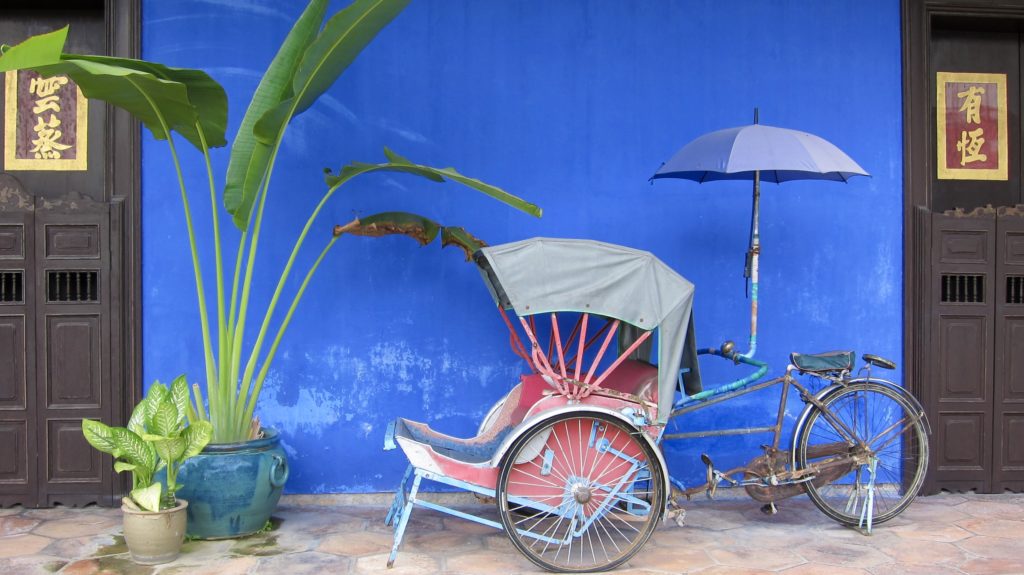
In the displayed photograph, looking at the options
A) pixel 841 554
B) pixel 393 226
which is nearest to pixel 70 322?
pixel 393 226

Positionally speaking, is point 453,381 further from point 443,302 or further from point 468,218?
point 468,218

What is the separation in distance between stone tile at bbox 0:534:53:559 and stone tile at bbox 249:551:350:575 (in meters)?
1.31

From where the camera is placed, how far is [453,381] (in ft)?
17.7

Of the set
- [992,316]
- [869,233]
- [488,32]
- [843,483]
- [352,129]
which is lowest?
[843,483]

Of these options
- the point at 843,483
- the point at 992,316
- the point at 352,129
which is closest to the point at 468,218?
the point at 352,129

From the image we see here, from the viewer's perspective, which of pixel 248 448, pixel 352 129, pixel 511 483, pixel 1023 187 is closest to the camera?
pixel 511 483

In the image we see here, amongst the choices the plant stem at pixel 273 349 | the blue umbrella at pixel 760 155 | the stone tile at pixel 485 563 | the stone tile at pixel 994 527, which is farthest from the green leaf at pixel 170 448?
the stone tile at pixel 994 527

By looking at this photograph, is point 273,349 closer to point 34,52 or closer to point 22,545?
point 22,545

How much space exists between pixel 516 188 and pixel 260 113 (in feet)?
5.79

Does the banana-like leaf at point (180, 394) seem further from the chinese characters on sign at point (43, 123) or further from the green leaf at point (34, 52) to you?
the chinese characters on sign at point (43, 123)

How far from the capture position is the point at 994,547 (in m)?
4.49

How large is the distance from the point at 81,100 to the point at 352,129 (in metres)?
1.85

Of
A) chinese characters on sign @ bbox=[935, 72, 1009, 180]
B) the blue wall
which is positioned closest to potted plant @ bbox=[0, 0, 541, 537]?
the blue wall

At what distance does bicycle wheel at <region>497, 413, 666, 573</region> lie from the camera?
4.12 meters
